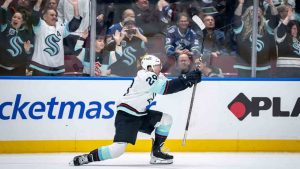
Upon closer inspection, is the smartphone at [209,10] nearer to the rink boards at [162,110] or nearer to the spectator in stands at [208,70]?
the spectator in stands at [208,70]

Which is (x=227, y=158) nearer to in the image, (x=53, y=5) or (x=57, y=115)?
(x=57, y=115)

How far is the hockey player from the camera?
6097mm

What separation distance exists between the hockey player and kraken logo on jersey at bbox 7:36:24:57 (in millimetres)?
1571

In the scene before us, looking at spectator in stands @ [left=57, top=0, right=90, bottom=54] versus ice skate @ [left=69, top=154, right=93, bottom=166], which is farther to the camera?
spectator in stands @ [left=57, top=0, right=90, bottom=54]

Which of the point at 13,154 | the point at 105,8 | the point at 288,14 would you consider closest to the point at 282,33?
the point at 288,14

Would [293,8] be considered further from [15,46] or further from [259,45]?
[15,46]

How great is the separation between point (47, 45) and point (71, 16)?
0.39m

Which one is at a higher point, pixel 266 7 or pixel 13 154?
pixel 266 7

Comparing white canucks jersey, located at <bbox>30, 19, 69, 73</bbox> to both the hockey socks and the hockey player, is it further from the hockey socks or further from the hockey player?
the hockey socks

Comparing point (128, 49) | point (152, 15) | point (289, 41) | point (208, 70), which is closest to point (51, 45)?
point (128, 49)

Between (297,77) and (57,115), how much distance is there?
2572 mm

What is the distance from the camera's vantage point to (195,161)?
6539 millimetres

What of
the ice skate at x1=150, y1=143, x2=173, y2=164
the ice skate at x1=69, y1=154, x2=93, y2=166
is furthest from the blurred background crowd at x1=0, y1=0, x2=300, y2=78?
the ice skate at x1=69, y1=154, x2=93, y2=166

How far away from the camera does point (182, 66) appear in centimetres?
755
